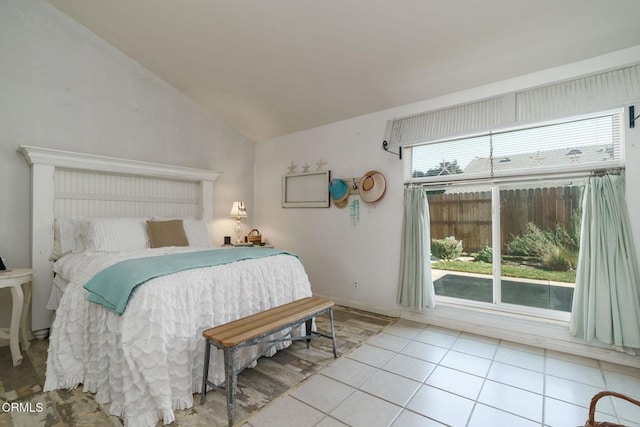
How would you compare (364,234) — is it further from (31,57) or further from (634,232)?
(31,57)

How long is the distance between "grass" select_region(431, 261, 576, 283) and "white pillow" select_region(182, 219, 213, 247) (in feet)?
9.02

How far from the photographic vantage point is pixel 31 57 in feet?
9.23

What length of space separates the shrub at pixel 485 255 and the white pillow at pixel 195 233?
3.11m

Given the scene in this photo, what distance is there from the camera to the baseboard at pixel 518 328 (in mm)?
2393

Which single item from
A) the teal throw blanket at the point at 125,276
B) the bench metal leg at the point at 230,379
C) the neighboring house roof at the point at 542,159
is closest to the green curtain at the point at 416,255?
the neighboring house roof at the point at 542,159

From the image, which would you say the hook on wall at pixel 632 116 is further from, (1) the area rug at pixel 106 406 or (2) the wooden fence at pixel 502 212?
(1) the area rug at pixel 106 406

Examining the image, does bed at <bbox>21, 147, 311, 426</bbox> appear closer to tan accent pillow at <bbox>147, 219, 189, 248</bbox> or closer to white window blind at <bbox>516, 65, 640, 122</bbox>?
tan accent pillow at <bbox>147, 219, 189, 248</bbox>

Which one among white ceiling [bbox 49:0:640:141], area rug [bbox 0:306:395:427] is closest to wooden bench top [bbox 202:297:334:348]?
area rug [bbox 0:306:395:427]

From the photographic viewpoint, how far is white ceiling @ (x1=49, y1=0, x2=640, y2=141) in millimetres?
2207

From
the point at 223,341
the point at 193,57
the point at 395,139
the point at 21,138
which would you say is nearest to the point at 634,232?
the point at 395,139

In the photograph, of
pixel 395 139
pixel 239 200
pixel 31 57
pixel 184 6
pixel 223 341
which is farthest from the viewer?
pixel 239 200

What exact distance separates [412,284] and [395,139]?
5.43 ft

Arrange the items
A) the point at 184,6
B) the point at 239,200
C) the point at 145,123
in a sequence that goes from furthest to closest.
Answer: the point at 239,200 < the point at 145,123 < the point at 184,6

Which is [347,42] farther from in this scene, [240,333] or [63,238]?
[63,238]
